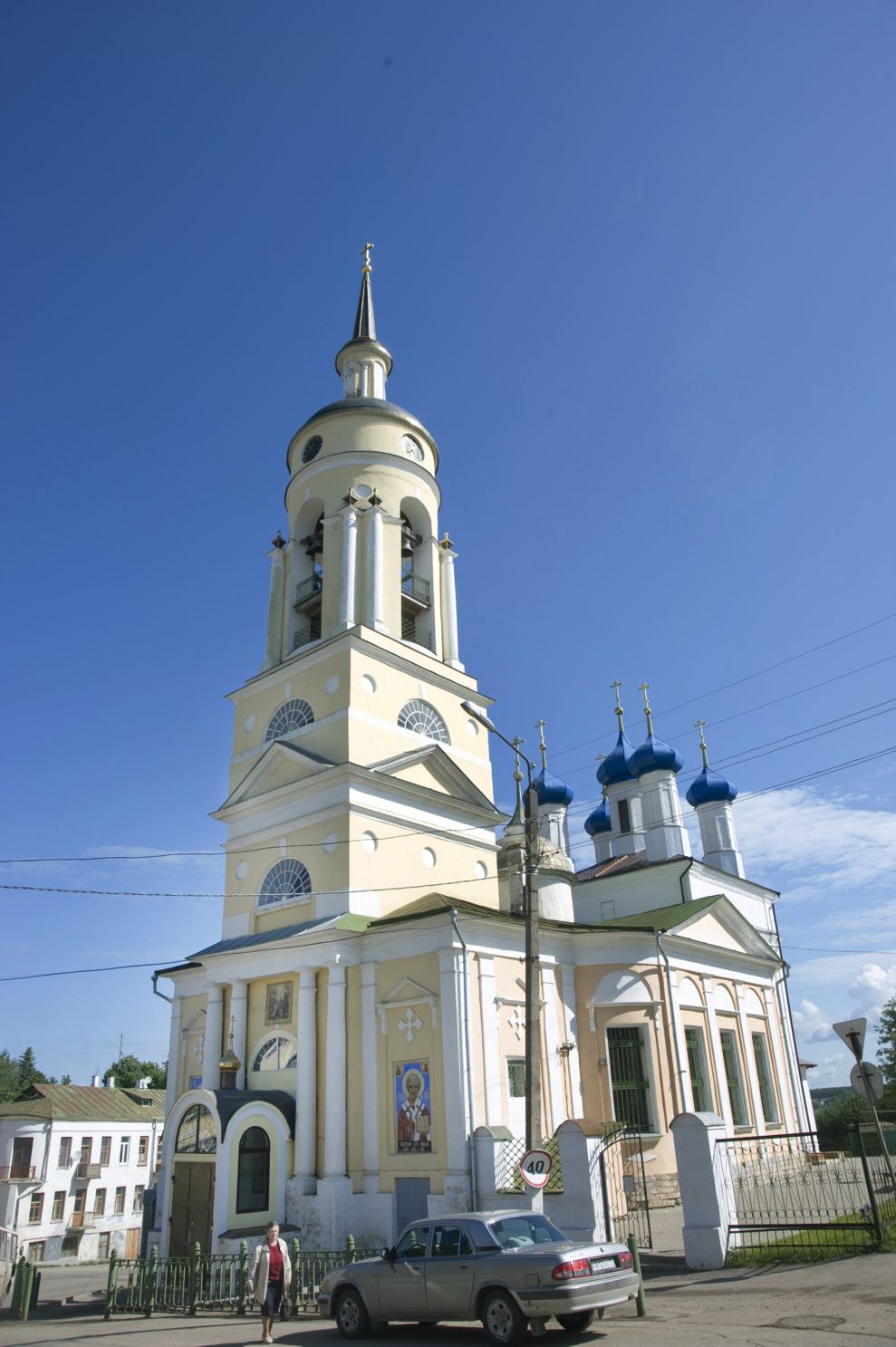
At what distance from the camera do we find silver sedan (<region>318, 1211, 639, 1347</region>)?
8.59 meters

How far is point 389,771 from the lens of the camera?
22.5m

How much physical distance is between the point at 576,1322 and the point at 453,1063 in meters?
8.71

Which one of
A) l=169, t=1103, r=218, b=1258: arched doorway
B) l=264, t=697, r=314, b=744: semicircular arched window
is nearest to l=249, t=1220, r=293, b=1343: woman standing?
l=169, t=1103, r=218, b=1258: arched doorway

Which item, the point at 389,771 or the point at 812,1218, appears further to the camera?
the point at 389,771

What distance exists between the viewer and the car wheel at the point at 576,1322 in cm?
896

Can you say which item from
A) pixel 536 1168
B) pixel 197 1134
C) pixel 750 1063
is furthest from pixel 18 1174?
pixel 536 1168

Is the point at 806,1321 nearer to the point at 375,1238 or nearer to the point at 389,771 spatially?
the point at 375,1238

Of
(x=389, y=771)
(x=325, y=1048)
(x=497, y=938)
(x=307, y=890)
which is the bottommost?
(x=325, y=1048)

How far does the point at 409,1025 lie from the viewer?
18.5m

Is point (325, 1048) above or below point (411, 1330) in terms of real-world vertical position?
above

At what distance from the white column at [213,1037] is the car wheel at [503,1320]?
13.1m

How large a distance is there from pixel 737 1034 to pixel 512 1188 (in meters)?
11.7

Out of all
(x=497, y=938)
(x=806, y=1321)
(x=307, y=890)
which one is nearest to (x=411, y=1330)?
(x=806, y=1321)

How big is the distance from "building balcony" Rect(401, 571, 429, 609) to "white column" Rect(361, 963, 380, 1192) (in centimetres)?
1096
